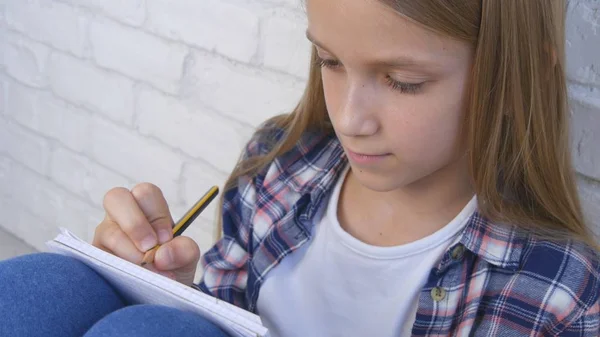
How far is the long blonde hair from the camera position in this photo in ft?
1.73

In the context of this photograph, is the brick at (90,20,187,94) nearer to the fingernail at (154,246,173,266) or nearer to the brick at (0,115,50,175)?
the brick at (0,115,50,175)

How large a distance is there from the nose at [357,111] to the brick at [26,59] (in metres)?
0.84

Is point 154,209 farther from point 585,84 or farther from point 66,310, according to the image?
point 585,84

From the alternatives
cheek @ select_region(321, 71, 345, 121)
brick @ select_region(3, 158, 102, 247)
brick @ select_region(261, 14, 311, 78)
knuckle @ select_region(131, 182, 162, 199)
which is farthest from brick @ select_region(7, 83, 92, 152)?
cheek @ select_region(321, 71, 345, 121)

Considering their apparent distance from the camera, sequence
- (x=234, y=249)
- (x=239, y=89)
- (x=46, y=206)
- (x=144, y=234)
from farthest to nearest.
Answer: (x=46, y=206) < (x=239, y=89) < (x=234, y=249) < (x=144, y=234)

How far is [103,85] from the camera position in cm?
115

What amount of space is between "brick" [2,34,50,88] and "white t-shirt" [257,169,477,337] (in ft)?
2.38

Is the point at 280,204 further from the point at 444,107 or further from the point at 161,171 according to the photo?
the point at 161,171

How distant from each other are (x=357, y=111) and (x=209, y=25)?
48 cm

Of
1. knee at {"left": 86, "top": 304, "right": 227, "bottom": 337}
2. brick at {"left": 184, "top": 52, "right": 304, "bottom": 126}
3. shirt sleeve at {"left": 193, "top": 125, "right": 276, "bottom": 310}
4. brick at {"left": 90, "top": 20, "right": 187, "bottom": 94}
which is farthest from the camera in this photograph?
brick at {"left": 90, "top": 20, "right": 187, "bottom": 94}

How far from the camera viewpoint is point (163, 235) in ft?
2.11

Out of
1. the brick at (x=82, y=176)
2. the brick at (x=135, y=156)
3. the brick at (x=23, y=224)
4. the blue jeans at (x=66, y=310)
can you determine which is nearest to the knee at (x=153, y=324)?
the blue jeans at (x=66, y=310)

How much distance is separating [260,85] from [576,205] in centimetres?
45

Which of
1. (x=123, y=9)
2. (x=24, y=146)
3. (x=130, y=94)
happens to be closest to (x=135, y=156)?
(x=130, y=94)
